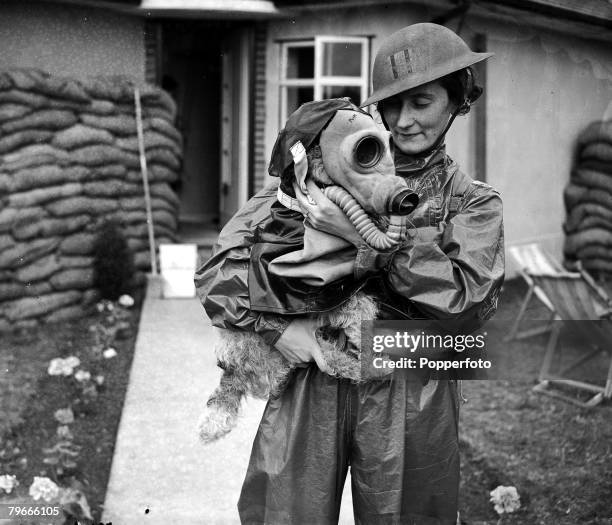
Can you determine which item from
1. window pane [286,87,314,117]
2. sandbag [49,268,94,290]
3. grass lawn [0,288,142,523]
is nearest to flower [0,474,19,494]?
grass lawn [0,288,142,523]

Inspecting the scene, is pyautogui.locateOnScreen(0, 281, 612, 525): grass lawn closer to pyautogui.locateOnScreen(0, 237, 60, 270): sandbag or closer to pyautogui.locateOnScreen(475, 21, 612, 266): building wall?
pyautogui.locateOnScreen(0, 237, 60, 270): sandbag

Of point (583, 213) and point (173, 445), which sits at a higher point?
point (583, 213)

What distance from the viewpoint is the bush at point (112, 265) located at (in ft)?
20.5

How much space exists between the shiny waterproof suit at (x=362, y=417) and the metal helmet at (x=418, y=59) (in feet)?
0.66

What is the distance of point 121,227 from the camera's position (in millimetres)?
6789

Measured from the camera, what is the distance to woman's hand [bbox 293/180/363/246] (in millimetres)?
1917

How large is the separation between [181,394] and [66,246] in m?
2.06

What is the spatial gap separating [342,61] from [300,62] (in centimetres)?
45

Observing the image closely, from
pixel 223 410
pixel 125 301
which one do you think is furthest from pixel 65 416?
pixel 223 410

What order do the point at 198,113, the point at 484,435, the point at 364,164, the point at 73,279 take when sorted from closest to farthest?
the point at 364,164 → the point at 484,435 → the point at 73,279 → the point at 198,113

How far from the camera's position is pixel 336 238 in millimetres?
1950

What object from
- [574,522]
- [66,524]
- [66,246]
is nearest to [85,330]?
[66,246]

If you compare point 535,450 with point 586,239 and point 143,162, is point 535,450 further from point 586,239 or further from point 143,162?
point 143,162

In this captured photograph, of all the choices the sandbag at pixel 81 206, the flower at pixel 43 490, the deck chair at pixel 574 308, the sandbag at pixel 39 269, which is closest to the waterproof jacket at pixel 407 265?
the flower at pixel 43 490
